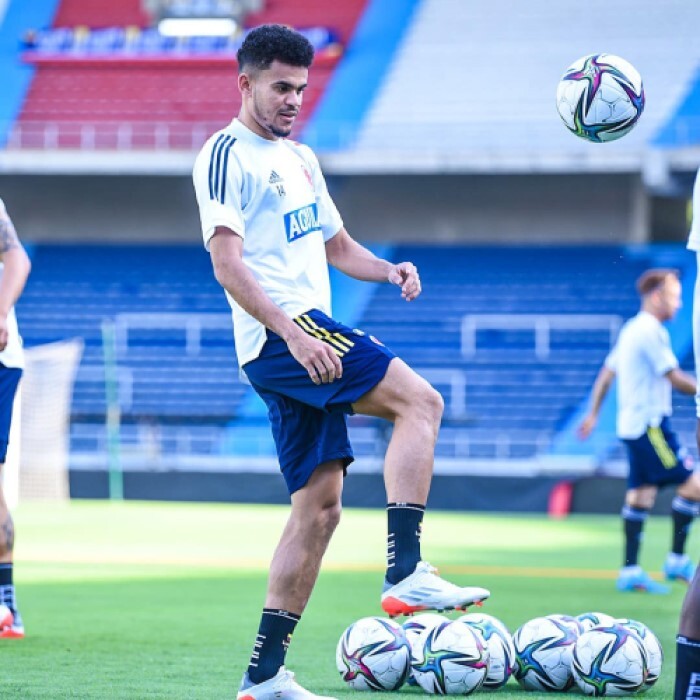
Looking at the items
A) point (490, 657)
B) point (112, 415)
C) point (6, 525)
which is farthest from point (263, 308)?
point (112, 415)

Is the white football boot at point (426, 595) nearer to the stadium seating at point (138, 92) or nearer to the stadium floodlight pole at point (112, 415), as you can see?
the stadium floodlight pole at point (112, 415)

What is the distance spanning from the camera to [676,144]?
90.3 ft

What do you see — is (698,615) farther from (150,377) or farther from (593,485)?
(150,377)

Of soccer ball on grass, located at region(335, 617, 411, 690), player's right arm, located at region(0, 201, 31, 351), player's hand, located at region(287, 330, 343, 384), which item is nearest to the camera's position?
player's hand, located at region(287, 330, 343, 384)

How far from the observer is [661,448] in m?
10.9

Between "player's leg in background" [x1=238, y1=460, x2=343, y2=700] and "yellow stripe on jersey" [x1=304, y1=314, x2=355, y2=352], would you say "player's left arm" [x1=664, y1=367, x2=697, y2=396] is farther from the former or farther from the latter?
"yellow stripe on jersey" [x1=304, y1=314, x2=355, y2=352]

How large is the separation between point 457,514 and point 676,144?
407 inches

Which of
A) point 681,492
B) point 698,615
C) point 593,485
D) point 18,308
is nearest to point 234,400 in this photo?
point 18,308

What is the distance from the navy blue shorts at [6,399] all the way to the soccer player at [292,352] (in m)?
2.29

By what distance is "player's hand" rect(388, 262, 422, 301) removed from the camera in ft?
17.1

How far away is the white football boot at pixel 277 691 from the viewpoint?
5.01 m

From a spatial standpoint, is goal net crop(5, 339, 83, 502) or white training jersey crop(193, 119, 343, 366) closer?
white training jersey crop(193, 119, 343, 366)

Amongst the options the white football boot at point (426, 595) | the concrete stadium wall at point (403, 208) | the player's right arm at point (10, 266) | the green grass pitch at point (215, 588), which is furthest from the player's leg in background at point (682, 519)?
the concrete stadium wall at point (403, 208)

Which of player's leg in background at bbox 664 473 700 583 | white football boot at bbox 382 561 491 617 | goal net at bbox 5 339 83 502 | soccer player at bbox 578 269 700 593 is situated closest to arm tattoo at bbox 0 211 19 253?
white football boot at bbox 382 561 491 617
